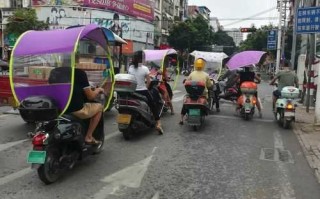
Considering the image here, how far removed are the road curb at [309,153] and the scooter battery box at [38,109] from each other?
3812mm

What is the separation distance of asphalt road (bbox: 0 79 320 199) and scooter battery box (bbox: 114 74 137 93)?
1.04m

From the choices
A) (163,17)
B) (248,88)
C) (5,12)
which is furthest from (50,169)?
(163,17)

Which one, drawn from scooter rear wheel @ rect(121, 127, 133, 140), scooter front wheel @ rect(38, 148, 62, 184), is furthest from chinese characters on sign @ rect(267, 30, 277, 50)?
scooter front wheel @ rect(38, 148, 62, 184)

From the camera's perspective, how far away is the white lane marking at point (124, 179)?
5.07 meters

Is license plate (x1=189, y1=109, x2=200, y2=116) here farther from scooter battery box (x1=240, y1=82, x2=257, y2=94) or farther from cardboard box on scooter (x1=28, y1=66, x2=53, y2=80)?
cardboard box on scooter (x1=28, y1=66, x2=53, y2=80)

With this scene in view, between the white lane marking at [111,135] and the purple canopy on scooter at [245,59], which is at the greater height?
the purple canopy on scooter at [245,59]

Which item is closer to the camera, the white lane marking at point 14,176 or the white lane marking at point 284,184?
the white lane marking at point 284,184

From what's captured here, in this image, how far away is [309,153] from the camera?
24.2 feet

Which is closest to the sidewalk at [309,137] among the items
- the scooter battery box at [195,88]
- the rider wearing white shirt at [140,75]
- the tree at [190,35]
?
the scooter battery box at [195,88]

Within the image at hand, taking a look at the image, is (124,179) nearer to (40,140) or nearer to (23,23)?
(40,140)

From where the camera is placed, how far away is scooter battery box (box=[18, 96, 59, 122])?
510 cm

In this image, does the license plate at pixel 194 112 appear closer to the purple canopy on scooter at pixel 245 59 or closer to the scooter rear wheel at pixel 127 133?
the scooter rear wheel at pixel 127 133

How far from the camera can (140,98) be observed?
809 centimetres

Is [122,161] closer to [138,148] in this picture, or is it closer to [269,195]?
[138,148]
